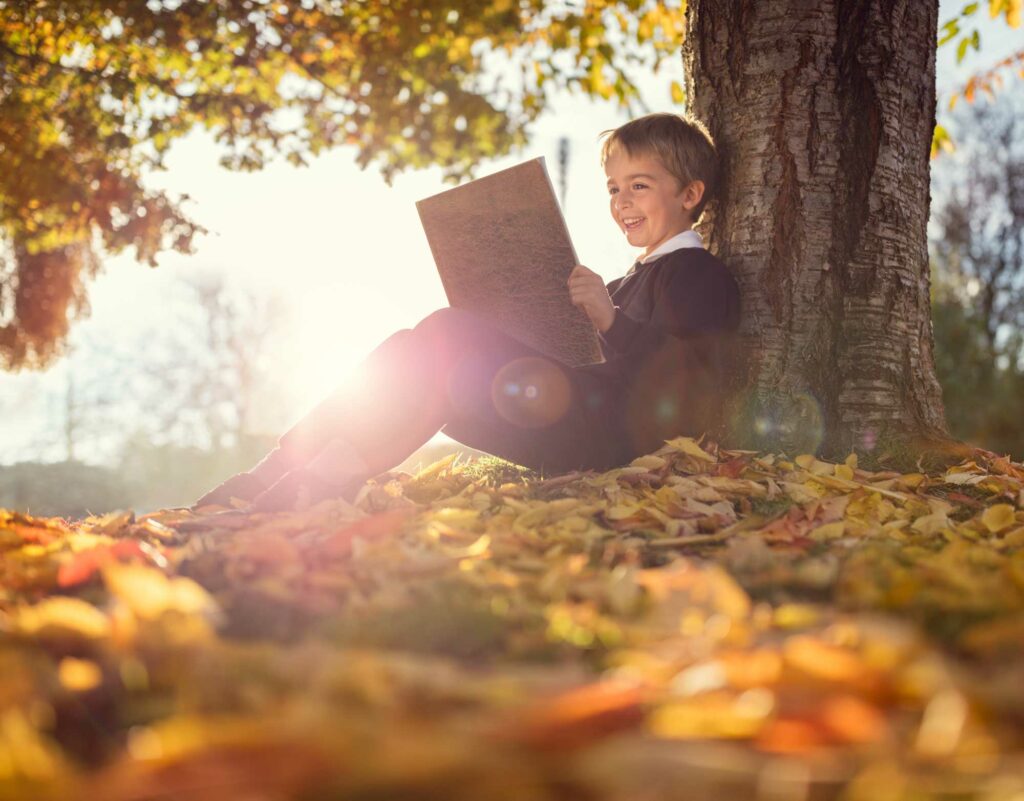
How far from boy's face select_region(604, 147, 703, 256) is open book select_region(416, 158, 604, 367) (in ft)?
1.84

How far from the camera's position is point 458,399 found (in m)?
3.01

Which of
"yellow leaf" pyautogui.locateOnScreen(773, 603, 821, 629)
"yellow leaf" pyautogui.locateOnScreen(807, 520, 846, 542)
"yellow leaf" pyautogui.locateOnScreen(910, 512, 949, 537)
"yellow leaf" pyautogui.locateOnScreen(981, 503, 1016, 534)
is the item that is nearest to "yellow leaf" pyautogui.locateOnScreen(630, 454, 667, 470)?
"yellow leaf" pyautogui.locateOnScreen(807, 520, 846, 542)

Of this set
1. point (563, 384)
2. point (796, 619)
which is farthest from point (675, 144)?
point (796, 619)

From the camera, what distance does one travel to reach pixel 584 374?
10.3 feet

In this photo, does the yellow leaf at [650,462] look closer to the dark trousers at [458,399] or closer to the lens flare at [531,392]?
the dark trousers at [458,399]

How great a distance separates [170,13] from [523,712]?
262 inches

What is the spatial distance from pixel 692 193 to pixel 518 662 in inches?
99.8

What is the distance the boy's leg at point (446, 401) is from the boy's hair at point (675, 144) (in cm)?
90

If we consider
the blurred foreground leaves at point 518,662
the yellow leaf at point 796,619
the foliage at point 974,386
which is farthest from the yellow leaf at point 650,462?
the foliage at point 974,386

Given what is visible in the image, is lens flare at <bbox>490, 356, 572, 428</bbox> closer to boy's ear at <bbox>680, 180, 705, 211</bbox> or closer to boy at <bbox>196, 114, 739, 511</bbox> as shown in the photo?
boy at <bbox>196, 114, 739, 511</bbox>

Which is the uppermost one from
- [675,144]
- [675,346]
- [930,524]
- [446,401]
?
[675,144]

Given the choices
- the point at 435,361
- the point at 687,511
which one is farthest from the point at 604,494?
the point at 435,361

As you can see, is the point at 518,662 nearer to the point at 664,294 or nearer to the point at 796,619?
the point at 796,619

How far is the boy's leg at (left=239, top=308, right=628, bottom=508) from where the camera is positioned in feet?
9.55
